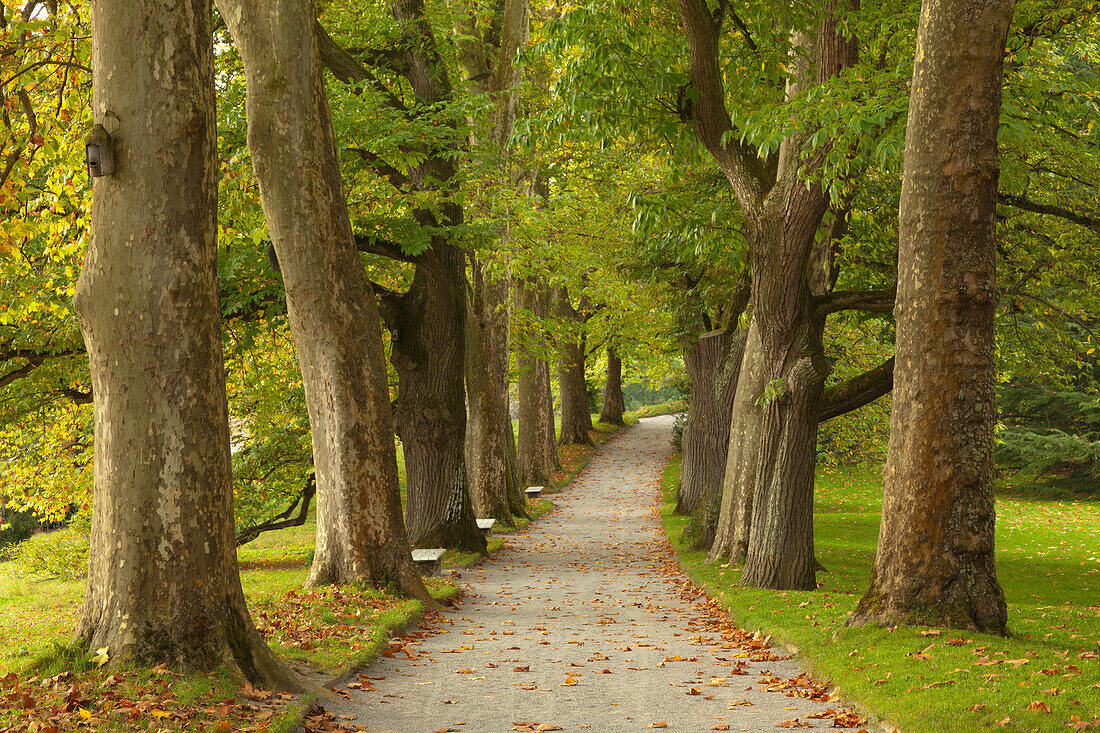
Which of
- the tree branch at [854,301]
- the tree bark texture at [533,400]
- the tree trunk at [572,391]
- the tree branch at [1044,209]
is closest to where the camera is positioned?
the tree branch at [854,301]

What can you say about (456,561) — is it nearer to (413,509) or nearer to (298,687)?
(413,509)

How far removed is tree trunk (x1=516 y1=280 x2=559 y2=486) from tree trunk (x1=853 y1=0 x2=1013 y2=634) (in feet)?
56.0

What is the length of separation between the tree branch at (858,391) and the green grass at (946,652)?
8.01ft

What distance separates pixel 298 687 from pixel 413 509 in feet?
30.9

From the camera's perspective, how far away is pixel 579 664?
8.14 meters

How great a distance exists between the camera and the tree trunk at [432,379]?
1520 centimetres

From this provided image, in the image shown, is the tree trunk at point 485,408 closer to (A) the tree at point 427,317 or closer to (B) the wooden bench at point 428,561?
(A) the tree at point 427,317

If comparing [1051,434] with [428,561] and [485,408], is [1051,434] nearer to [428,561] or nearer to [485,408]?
[485,408]

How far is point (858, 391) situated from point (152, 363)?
359 inches

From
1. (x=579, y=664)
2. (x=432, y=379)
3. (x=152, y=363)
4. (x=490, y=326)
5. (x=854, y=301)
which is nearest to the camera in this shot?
(x=152, y=363)

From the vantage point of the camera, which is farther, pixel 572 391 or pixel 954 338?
pixel 572 391

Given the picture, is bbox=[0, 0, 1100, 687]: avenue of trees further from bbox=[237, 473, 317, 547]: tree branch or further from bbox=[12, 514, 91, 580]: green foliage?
bbox=[12, 514, 91, 580]: green foliage

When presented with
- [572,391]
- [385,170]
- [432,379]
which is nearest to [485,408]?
[432,379]

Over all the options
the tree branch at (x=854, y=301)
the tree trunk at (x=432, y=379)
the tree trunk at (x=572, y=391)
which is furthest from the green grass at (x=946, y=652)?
the tree trunk at (x=572, y=391)
